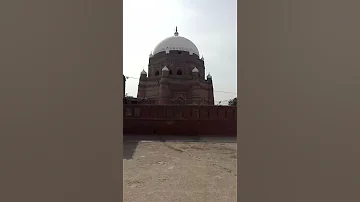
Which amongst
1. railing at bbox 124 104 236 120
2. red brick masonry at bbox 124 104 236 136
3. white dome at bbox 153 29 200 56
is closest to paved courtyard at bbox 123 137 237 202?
red brick masonry at bbox 124 104 236 136

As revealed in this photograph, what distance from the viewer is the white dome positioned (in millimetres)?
27781

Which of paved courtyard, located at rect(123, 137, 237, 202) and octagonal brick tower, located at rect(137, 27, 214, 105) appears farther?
octagonal brick tower, located at rect(137, 27, 214, 105)

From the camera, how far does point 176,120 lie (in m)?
15.1

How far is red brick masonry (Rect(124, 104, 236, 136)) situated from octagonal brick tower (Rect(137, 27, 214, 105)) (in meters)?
8.39

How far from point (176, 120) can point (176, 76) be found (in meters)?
11.3

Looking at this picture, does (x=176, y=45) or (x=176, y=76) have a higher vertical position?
(x=176, y=45)

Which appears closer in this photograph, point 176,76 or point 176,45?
point 176,76

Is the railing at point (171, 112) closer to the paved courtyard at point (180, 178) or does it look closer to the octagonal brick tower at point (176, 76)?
the paved courtyard at point (180, 178)

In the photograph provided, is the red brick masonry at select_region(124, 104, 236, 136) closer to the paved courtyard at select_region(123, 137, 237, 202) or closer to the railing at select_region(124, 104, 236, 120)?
the railing at select_region(124, 104, 236, 120)

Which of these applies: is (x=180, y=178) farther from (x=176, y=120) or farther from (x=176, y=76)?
(x=176, y=76)

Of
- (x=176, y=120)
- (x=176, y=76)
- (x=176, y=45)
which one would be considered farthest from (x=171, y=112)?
(x=176, y=45)

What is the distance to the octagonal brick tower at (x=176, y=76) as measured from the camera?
984 inches
